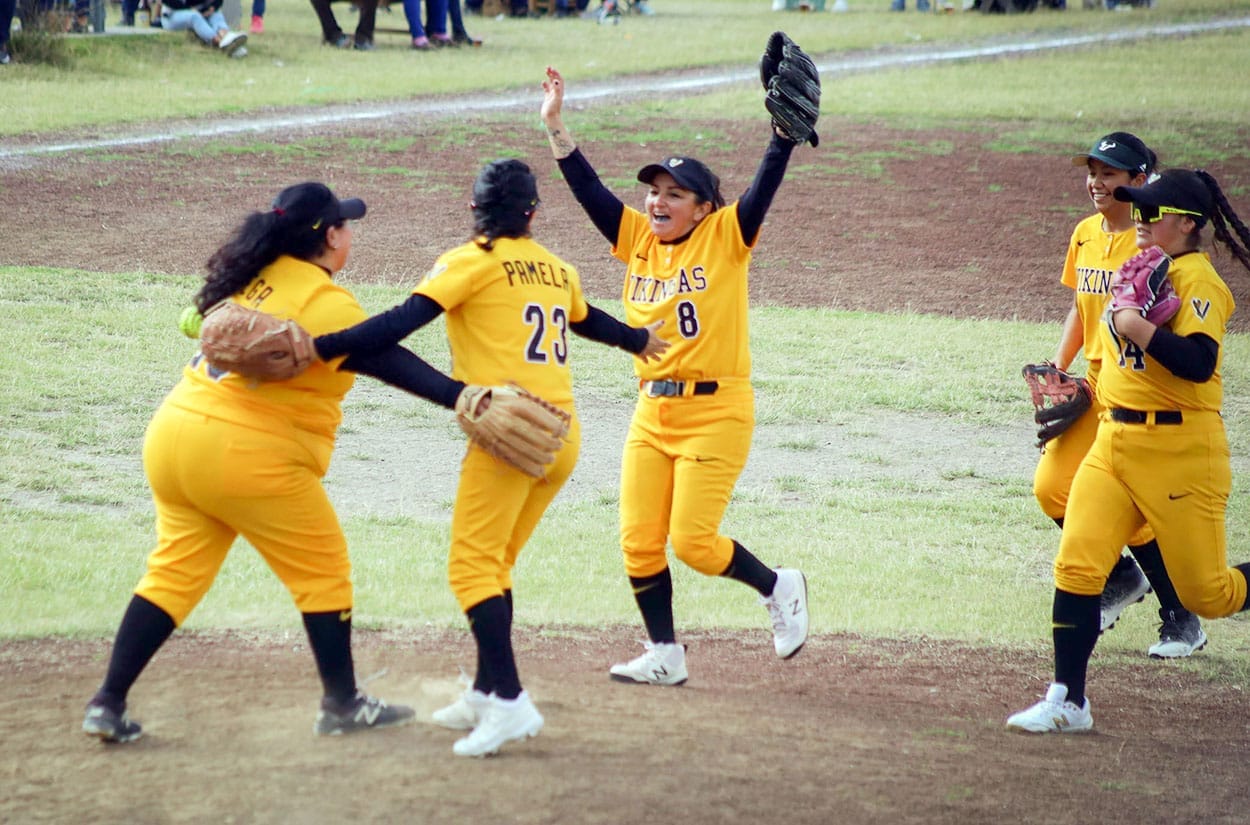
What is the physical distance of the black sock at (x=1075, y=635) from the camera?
16.4 feet

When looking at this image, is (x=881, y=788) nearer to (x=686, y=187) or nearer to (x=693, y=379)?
(x=693, y=379)

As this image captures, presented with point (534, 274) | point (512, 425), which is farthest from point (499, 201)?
point (512, 425)

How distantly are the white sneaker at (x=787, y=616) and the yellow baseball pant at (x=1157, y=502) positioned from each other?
37.7 inches

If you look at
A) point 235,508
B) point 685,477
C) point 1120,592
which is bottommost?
point 1120,592

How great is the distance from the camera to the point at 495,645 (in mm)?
4363

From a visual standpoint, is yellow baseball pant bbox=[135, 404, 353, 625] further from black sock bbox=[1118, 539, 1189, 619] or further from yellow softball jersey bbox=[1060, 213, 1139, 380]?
black sock bbox=[1118, 539, 1189, 619]

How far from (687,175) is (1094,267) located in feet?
6.13

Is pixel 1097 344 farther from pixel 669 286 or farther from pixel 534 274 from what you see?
pixel 534 274

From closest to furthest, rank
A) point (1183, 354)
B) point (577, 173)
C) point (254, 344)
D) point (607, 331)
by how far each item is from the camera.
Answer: point (254, 344) → point (1183, 354) → point (607, 331) → point (577, 173)

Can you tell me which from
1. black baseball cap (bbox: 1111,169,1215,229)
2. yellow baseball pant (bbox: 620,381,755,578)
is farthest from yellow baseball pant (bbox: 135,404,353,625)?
black baseball cap (bbox: 1111,169,1215,229)

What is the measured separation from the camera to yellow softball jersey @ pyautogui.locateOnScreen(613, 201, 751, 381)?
16.9 ft

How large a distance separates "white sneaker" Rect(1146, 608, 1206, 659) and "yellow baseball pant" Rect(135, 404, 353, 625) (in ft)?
11.8

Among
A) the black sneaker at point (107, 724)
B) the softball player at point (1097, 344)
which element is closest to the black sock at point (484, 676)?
the black sneaker at point (107, 724)

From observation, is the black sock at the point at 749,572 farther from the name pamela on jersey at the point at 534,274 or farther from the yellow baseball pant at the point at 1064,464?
the yellow baseball pant at the point at 1064,464
